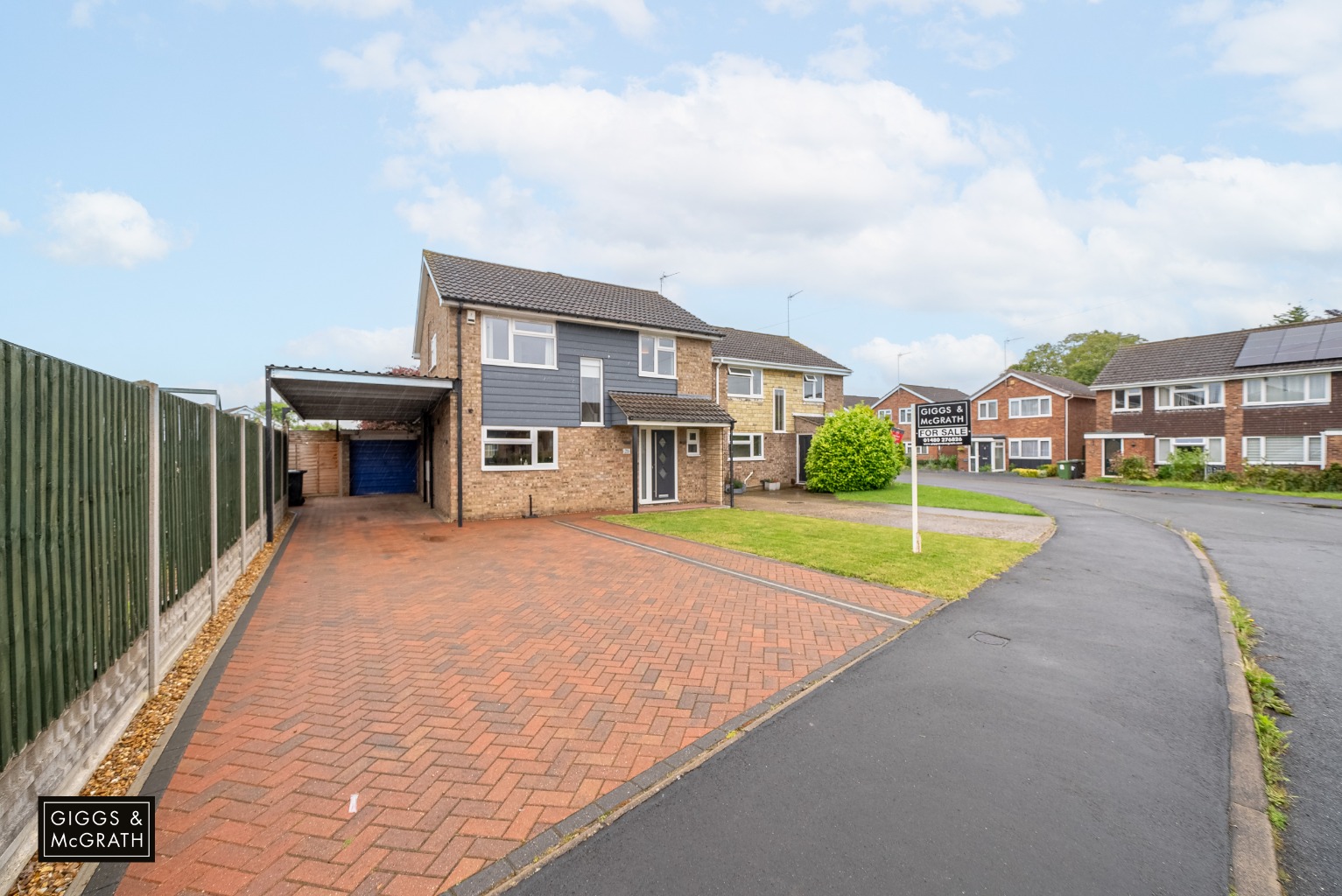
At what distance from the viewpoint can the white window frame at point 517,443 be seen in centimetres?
1390

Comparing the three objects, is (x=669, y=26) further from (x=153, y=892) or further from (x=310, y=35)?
(x=153, y=892)

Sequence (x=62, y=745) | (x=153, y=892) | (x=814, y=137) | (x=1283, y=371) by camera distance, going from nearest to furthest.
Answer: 1. (x=153, y=892)
2. (x=62, y=745)
3. (x=814, y=137)
4. (x=1283, y=371)

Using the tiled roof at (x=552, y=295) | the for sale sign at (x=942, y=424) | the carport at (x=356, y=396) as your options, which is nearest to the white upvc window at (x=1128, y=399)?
the tiled roof at (x=552, y=295)

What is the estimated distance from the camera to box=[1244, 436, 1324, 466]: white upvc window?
2436 cm

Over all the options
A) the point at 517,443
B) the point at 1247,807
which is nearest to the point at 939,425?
the point at 1247,807

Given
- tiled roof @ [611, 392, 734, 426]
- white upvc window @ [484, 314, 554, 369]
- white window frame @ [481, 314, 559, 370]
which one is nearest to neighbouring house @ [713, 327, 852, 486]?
tiled roof @ [611, 392, 734, 426]

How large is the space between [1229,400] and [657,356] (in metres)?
30.4

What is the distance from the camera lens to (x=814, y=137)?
13.4m

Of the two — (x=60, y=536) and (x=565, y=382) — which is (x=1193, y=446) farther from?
(x=60, y=536)

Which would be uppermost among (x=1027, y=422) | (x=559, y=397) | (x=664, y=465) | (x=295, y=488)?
(x=1027, y=422)

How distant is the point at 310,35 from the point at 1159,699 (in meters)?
15.7

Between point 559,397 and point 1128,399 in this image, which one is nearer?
point 559,397

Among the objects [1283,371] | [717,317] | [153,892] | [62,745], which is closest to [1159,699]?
[153,892]

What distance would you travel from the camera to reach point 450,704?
3.88m
